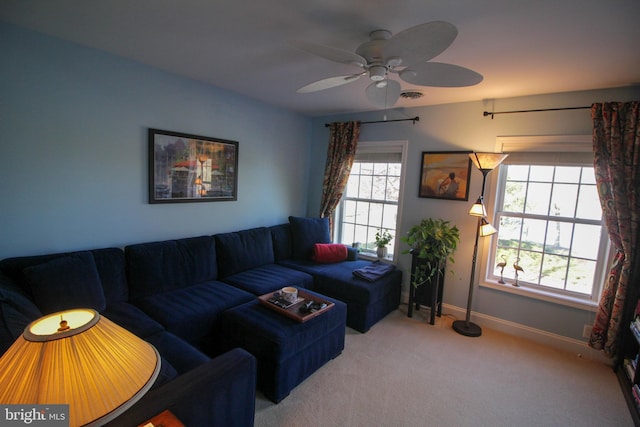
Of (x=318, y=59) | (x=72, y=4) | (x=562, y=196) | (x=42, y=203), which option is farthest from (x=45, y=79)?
(x=562, y=196)

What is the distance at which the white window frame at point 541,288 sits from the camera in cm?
270

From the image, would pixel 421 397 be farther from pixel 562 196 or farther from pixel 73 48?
pixel 73 48

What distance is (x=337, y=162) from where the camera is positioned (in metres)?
4.12

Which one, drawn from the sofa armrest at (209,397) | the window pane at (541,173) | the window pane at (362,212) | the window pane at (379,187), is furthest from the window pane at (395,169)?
the sofa armrest at (209,397)

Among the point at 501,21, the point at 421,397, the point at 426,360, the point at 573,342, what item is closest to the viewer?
the point at 501,21

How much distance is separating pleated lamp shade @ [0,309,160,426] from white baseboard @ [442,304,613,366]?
3411 mm

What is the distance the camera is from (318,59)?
2211mm

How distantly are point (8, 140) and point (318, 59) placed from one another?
2208 mm

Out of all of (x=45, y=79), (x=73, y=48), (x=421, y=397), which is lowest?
(x=421, y=397)

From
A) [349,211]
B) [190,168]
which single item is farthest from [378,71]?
[349,211]

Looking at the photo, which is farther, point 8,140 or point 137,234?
point 137,234

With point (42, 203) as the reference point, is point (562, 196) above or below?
above

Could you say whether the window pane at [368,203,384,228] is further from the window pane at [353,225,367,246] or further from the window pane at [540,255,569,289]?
the window pane at [540,255,569,289]

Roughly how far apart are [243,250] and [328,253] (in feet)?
3.43
